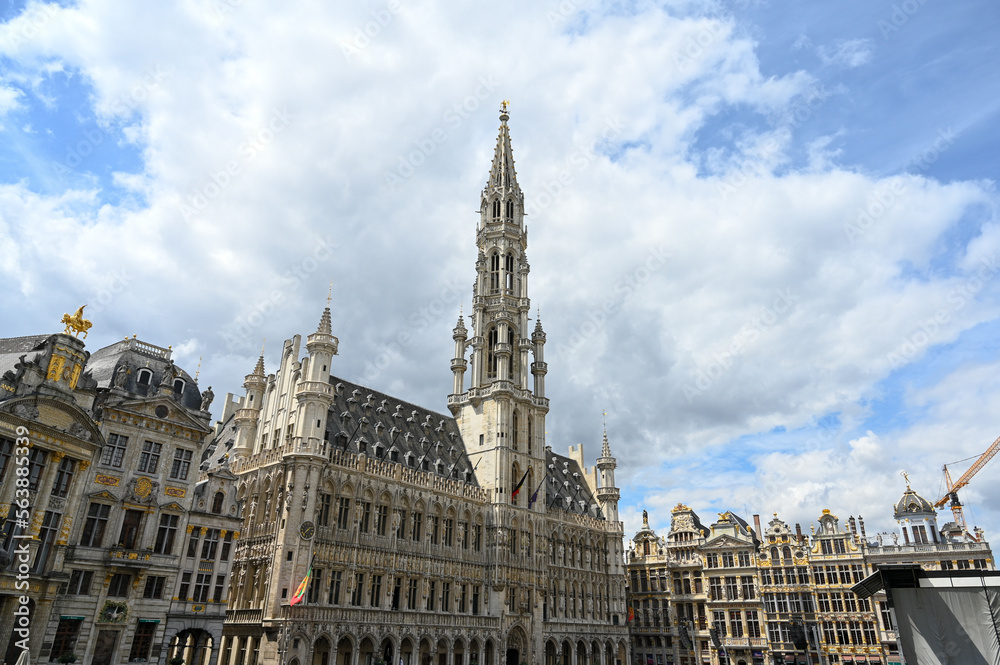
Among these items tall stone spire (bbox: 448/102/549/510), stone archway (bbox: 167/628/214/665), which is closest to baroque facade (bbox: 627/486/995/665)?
tall stone spire (bbox: 448/102/549/510)

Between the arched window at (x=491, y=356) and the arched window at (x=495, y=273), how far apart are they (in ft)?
18.0

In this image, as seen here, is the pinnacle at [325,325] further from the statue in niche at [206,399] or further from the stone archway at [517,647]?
the stone archway at [517,647]

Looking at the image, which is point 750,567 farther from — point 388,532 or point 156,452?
point 156,452

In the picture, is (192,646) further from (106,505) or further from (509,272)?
(509,272)

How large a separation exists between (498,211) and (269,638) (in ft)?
178

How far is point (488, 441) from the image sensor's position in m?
66.2

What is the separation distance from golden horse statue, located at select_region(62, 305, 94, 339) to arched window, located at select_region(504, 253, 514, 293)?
47.3 meters

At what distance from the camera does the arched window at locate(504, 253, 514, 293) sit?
7726 centimetres

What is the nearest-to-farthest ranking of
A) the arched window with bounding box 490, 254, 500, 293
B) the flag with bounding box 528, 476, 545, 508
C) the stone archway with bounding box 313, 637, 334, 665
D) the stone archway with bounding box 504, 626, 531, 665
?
the stone archway with bounding box 313, 637, 334, 665
the stone archway with bounding box 504, 626, 531, 665
the flag with bounding box 528, 476, 545, 508
the arched window with bounding box 490, 254, 500, 293

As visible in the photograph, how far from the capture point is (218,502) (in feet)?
138

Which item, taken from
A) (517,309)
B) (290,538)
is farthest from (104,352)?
(517,309)

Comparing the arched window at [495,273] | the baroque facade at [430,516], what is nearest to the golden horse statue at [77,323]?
the baroque facade at [430,516]

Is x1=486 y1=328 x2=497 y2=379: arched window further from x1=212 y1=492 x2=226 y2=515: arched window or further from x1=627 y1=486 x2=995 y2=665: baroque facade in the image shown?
x1=212 y1=492 x2=226 y2=515: arched window

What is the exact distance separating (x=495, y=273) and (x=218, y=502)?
43.5 metres
